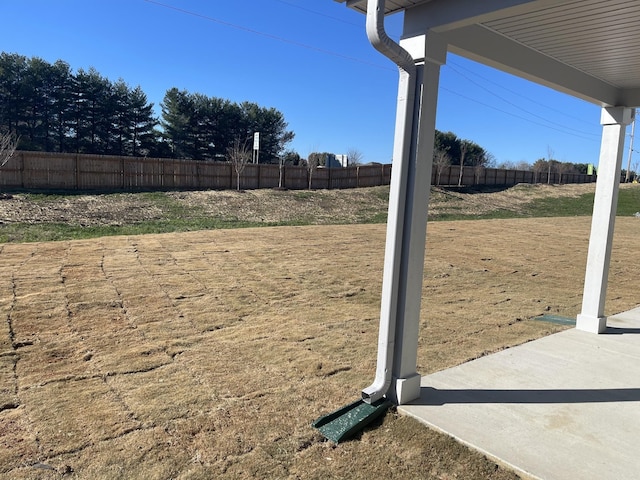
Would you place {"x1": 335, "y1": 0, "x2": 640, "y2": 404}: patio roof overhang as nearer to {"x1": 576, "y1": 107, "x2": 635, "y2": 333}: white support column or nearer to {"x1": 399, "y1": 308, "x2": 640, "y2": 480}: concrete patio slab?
{"x1": 399, "y1": 308, "x2": 640, "y2": 480}: concrete patio slab

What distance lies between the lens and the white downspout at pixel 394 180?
2.63 meters

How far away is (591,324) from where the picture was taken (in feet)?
15.7

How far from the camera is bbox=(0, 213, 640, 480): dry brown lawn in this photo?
2.43 meters

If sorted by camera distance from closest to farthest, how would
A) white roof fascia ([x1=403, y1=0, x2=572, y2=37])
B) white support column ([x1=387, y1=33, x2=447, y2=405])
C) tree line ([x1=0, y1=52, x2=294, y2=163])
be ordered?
white roof fascia ([x1=403, y1=0, x2=572, y2=37]) → white support column ([x1=387, y1=33, x2=447, y2=405]) → tree line ([x1=0, y1=52, x2=294, y2=163])

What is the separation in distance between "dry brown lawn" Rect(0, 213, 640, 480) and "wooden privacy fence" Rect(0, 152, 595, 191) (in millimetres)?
11227

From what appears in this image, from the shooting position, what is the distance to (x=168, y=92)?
37.3m

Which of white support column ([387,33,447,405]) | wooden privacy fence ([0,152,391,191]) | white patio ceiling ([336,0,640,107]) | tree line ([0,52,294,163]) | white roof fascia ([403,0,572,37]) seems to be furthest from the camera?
tree line ([0,52,294,163])

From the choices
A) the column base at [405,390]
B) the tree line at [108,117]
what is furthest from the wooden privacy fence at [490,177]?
the column base at [405,390]

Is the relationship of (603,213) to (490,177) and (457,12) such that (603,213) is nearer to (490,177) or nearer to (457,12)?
(457,12)

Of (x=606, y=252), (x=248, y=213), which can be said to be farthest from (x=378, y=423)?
(x=248, y=213)

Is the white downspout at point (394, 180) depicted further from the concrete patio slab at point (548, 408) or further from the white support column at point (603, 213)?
the white support column at point (603, 213)

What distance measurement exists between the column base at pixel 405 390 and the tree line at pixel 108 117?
3553 cm

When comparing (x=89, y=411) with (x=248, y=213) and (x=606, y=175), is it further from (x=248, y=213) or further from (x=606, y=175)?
(x=248, y=213)

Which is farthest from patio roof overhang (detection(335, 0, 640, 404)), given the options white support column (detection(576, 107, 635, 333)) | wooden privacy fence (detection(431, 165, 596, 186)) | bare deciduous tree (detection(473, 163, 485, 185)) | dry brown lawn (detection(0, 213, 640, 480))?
bare deciduous tree (detection(473, 163, 485, 185))
